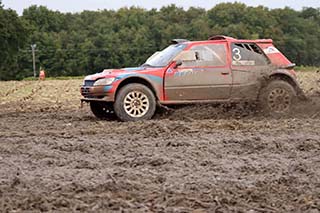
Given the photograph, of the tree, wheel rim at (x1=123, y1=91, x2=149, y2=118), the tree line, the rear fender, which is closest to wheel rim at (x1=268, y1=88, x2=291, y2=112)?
the rear fender

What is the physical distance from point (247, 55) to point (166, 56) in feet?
5.67

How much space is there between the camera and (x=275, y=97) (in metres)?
12.4

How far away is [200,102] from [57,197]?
7.53 meters

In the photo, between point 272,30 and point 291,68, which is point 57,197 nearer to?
point 291,68

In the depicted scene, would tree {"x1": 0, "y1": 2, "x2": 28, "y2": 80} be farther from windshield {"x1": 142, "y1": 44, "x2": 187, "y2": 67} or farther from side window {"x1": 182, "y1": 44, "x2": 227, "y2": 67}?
side window {"x1": 182, "y1": 44, "x2": 227, "y2": 67}

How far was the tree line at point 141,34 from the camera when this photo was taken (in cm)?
8631

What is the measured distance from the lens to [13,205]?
189 inches

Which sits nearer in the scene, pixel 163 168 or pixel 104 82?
pixel 163 168

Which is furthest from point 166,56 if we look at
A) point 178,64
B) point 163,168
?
point 163,168

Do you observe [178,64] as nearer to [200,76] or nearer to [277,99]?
[200,76]

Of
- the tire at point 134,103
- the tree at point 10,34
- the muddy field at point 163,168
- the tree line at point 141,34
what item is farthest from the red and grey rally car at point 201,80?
the tree line at point 141,34

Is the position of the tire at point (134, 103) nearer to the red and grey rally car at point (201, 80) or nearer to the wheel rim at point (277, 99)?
the red and grey rally car at point (201, 80)

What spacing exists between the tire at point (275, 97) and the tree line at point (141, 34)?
233 feet

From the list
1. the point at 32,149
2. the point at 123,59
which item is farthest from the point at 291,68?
the point at 123,59
